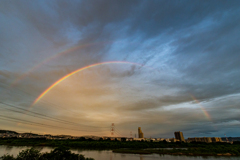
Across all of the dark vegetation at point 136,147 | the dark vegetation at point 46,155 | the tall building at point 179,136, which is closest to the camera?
the dark vegetation at point 46,155

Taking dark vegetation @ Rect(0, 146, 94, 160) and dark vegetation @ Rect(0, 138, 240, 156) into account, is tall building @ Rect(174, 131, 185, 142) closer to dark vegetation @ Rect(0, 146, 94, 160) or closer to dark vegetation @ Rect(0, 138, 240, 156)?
dark vegetation @ Rect(0, 138, 240, 156)

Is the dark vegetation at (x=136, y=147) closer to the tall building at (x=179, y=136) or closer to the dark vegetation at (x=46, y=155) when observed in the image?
the dark vegetation at (x=46, y=155)

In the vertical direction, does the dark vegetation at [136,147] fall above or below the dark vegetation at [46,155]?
below

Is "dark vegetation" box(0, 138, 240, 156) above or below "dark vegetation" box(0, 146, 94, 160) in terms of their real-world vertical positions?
below

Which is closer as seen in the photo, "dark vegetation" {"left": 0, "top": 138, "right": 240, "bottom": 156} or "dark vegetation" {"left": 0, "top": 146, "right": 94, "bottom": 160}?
"dark vegetation" {"left": 0, "top": 146, "right": 94, "bottom": 160}

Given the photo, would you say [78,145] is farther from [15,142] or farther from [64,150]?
[64,150]

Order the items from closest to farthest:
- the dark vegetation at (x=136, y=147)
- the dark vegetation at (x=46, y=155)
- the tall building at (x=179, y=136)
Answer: the dark vegetation at (x=46, y=155), the dark vegetation at (x=136, y=147), the tall building at (x=179, y=136)

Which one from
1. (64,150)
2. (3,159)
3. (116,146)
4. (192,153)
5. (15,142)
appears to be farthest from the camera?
(15,142)

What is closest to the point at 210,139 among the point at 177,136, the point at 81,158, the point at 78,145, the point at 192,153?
the point at 177,136

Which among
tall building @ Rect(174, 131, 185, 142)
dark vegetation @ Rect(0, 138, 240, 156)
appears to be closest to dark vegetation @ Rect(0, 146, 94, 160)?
dark vegetation @ Rect(0, 138, 240, 156)

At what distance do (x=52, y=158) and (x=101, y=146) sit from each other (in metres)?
69.3

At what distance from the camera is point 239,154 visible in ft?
167

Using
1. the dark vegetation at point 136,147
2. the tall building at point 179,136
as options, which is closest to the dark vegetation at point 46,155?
the dark vegetation at point 136,147

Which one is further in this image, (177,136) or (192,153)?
(177,136)
